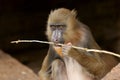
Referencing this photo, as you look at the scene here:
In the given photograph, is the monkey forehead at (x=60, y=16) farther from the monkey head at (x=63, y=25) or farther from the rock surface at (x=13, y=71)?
the rock surface at (x=13, y=71)

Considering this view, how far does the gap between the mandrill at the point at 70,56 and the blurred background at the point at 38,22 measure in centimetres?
428

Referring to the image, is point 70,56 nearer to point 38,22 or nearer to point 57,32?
point 57,32

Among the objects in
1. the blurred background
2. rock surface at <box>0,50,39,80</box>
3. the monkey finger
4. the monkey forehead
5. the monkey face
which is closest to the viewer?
the monkey finger

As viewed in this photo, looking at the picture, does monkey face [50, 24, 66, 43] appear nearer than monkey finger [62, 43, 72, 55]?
No

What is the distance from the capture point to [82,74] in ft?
25.5

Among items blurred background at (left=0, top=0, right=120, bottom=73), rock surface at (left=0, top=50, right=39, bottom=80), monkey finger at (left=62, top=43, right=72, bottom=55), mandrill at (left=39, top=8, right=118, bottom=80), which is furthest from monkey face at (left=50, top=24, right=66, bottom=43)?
blurred background at (left=0, top=0, right=120, bottom=73)

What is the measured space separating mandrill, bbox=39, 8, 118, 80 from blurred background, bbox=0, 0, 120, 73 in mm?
4281

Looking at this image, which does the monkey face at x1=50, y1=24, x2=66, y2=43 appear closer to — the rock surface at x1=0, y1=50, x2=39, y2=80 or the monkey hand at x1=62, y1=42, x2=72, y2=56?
the monkey hand at x1=62, y1=42, x2=72, y2=56

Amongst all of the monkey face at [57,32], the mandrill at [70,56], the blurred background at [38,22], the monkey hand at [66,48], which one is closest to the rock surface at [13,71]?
the mandrill at [70,56]

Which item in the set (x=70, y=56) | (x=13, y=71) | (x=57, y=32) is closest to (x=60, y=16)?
(x=57, y=32)

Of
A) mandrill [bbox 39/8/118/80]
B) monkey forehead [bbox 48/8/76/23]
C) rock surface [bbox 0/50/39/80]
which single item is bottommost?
rock surface [bbox 0/50/39/80]

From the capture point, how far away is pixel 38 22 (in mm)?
13516

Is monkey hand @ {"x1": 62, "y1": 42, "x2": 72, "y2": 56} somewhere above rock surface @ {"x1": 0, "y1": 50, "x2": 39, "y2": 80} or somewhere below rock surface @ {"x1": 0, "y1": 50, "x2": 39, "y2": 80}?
above

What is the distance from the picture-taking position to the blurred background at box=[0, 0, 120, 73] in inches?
508
